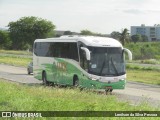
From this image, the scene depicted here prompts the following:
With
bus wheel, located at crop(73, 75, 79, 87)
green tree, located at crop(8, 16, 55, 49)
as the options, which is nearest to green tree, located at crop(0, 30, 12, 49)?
green tree, located at crop(8, 16, 55, 49)

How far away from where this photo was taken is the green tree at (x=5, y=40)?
477 feet

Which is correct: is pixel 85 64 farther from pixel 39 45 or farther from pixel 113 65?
pixel 39 45

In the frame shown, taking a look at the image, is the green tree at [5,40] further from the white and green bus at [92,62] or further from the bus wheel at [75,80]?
the bus wheel at [75,80]

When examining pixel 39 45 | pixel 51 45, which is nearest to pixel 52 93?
pixel 51 45

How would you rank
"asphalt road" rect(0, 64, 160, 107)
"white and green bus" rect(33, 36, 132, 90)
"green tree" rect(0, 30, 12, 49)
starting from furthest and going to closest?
"green tree" rect(0, 30, 12, 49) < "white and green bus" rect(33, 36, 132, 90) < "asphalt road" rect(0, 64, 160, 107)

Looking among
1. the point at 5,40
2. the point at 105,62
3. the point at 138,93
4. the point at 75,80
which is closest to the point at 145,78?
the point at 138,93

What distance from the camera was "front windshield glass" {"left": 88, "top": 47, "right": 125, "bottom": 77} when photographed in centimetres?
2340

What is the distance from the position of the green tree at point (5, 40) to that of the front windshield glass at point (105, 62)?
123732 millimetres

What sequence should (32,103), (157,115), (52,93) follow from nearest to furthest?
1. (157,115)
2. (32,103)
3. (52,93)

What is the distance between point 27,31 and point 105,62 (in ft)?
388

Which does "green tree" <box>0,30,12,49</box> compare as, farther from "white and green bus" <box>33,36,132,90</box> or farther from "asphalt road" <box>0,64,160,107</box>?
"white and green bus" <box>33,36,132,90</box>

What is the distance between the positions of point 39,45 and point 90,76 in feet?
26.8

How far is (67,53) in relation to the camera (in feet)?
84.8

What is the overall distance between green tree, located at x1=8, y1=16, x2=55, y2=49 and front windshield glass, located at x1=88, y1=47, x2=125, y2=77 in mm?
114287
